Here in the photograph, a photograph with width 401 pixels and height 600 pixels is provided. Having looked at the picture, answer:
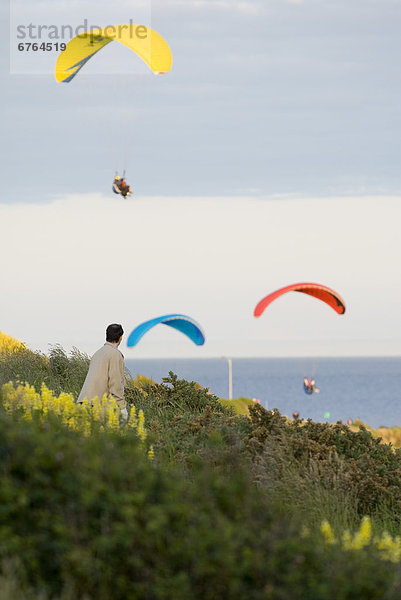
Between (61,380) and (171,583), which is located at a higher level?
(61,380)

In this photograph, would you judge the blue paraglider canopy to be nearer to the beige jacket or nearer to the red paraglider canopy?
the red paraglider canopy

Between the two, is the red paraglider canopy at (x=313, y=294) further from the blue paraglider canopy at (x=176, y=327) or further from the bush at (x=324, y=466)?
the bush at (x=324, y=466)

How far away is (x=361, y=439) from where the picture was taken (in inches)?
439

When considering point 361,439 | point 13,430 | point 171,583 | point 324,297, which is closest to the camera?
point 171,583

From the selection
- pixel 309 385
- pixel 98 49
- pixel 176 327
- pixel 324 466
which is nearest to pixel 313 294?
pixel 176 327

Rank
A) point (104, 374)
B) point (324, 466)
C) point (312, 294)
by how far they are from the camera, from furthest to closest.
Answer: point (312, 294) < point (104, 374) < point (324, 466)

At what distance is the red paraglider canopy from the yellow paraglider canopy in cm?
723

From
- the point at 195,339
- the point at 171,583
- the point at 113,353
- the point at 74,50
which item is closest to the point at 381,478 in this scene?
the point at 113,353

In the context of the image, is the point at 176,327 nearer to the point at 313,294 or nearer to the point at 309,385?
the point at 313,294

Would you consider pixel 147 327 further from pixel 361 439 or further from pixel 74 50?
pixel 74 50

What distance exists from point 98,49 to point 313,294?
8.45 metres

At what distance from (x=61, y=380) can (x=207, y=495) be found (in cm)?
1123

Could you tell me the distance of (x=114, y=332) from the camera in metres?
10.3

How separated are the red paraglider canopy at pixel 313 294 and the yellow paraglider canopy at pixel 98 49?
7.23 metres
